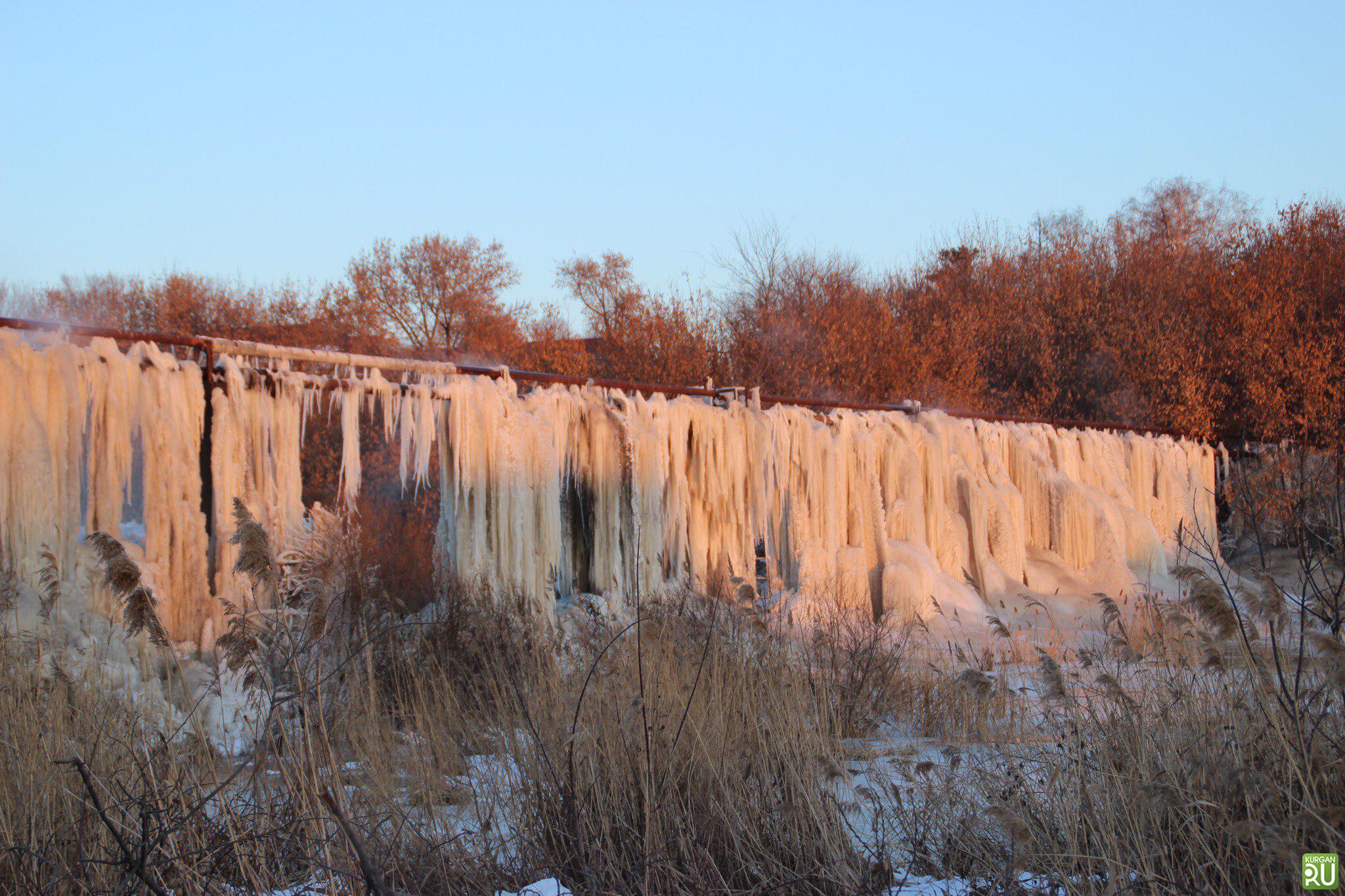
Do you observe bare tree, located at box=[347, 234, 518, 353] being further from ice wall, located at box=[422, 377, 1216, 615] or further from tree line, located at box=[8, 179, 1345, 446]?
ice wall, located at box=[422, 377, 1216, 615]

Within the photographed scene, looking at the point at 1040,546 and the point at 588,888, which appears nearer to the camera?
the point at 588,888

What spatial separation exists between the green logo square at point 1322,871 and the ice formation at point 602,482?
0.95 meters

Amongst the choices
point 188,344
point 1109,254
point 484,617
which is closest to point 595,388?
point 484,617

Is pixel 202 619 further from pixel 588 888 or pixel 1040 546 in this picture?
pixel 1040 546

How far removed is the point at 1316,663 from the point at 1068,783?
1303 mm

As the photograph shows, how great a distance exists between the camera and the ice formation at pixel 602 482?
535 cm

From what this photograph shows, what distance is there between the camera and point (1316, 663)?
12.1 ft

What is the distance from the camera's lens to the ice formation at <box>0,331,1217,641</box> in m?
5.35

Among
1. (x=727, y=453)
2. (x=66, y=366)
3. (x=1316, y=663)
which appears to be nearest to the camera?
(x=1316, y=663)

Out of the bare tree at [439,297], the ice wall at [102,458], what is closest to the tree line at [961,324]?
the bare tree at [439,297]

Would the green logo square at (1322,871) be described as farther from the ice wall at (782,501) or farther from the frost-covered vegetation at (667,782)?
the ice wall at (782,501)

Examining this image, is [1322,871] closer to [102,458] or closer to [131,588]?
[131,588]

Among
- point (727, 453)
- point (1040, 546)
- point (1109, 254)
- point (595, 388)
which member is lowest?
point (1040, 546)

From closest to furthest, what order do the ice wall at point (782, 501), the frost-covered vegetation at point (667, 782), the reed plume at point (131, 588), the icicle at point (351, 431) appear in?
the frost-covered vegetation at point (667, 782)
the reed plume at point (131, 588)
the icicle at point (351, 431)
the ice wall at point (782, 501)
